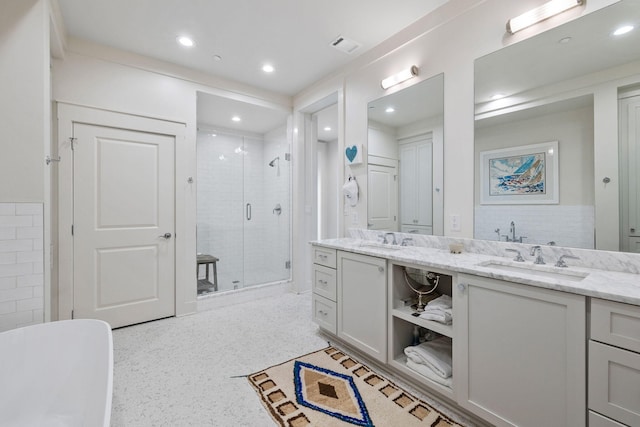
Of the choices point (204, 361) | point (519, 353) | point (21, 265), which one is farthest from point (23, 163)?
point (519, 353)

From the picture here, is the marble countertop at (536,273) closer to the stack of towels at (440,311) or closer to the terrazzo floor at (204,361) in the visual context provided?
the stack of towels at (440,311)

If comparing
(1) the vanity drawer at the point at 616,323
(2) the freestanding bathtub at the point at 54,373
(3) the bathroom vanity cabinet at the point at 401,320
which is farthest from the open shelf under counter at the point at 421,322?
(2) the freestanding bathtub at the point at 54,373

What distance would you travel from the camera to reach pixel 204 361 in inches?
88.4

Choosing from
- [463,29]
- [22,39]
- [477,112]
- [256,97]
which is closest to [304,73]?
[256,97]

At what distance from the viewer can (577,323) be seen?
1172 mm

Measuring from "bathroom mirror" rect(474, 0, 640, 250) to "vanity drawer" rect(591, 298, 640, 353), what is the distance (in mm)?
631

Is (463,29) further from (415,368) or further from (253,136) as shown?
(253,136)

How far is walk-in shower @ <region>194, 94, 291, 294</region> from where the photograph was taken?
377 cm

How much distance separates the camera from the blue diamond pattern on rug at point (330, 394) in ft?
5.43

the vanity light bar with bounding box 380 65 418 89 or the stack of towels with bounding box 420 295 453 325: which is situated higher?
the vanity light bar with bounding box 380 65 418 89

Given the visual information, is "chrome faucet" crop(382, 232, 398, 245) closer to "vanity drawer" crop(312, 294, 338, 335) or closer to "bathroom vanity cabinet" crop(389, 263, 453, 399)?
"bathroom vanity cabinet" crop(389, 263, 453, 399)

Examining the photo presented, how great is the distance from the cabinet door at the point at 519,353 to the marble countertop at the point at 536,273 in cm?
4

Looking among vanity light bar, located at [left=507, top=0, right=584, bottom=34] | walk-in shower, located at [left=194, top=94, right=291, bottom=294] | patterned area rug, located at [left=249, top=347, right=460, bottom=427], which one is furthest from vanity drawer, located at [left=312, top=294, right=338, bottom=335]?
vanity light bar, located at [left=507, top=0, right=584, bottom=34]

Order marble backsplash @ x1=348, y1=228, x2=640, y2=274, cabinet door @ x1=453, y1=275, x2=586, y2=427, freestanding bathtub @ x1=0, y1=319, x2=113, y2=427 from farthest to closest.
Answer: marble backsplash @ x1=348, y1=228, x2=640, y2=274, freestanding bathtub @ x1=0, y1=319, x2=113, y2=427, cabinet door @ x1=453, y1=275, x2=586, y2=427
